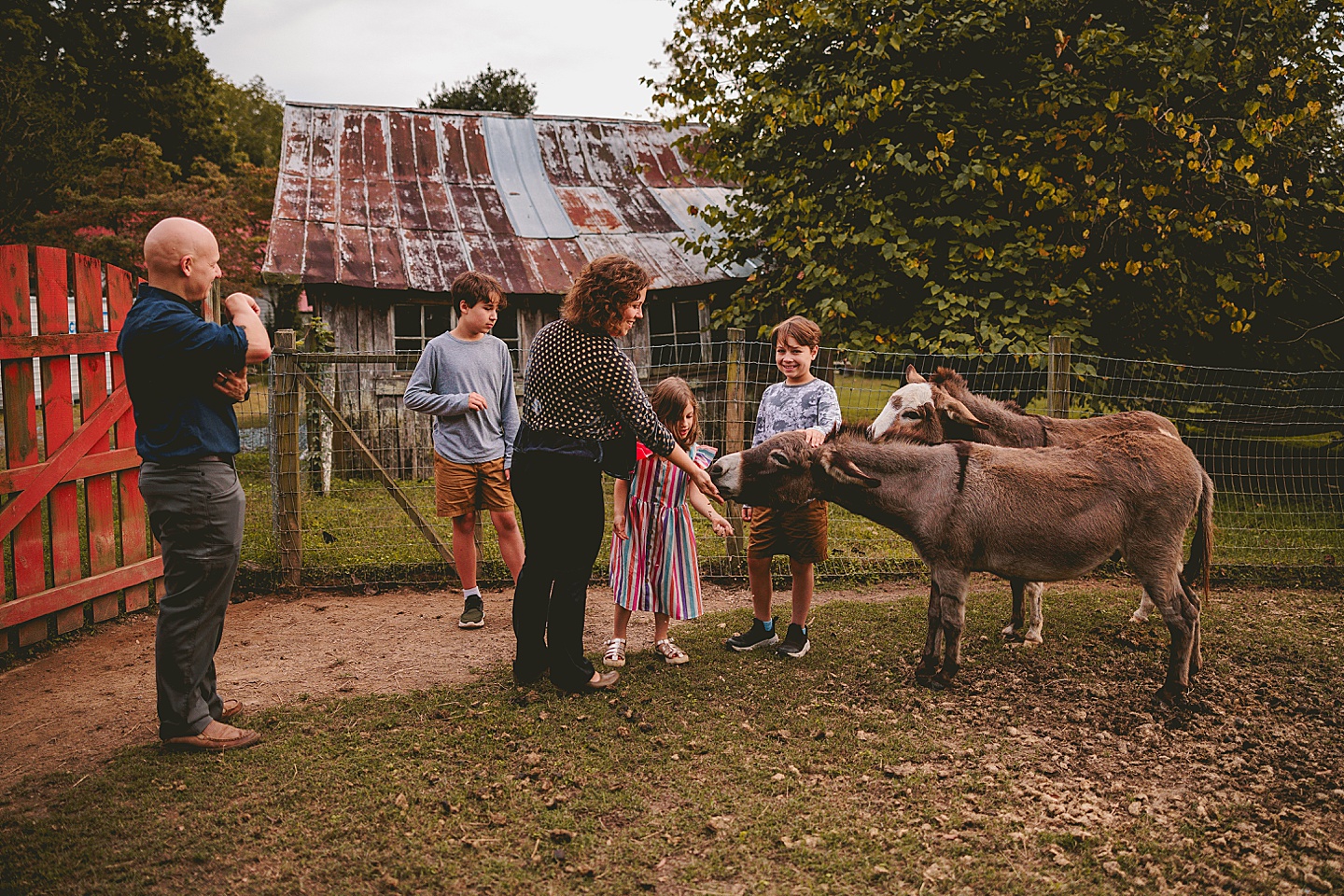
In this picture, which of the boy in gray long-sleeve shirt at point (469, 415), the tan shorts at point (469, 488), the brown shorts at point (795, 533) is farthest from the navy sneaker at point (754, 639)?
the tan shorts at point (469, 488)

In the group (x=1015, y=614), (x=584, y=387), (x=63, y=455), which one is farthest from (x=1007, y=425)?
(x=63, y=455)

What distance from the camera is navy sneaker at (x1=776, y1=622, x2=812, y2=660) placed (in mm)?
5176

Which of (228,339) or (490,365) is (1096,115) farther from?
(228,339)

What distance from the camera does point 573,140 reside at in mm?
15789

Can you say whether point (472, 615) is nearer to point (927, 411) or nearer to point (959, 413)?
point (927, 411)

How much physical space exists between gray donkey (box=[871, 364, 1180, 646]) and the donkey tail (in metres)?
0.44

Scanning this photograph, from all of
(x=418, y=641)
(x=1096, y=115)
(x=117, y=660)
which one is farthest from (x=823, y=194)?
(x=117, y=660)

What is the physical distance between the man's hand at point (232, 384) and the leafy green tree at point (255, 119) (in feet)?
136

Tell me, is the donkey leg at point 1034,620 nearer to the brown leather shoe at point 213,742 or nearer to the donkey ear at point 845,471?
the donkey ear at point 845,471

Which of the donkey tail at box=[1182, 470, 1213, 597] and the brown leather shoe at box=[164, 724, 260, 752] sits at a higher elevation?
the donkey tail at box=[1182, 470, 1213, 597]

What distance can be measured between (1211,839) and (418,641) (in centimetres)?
437

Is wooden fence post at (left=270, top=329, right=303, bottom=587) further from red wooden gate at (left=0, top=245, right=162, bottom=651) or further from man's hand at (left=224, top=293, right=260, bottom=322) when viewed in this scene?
man's hand at (left=224, top=293, right=260, bottom=322)

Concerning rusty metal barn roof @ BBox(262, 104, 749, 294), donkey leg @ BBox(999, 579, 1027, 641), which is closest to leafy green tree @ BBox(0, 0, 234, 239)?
rusty metal barn roof @ BBox(262, 104, 749, 294)

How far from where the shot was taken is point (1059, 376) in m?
7.39
